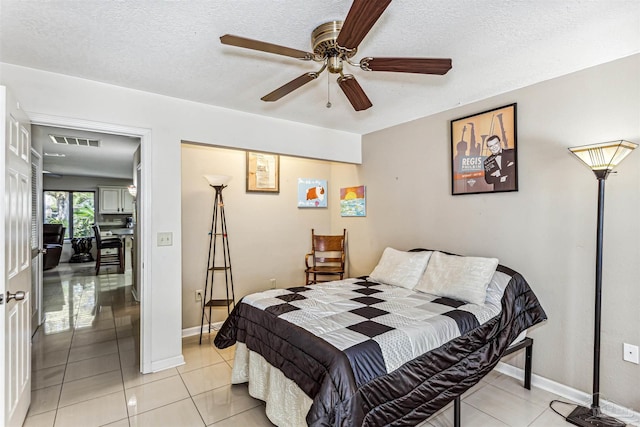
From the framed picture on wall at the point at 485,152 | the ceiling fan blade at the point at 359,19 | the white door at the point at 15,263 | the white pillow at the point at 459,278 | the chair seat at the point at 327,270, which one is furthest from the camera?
the chair seat at the point at 327,270

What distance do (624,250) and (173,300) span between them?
337cm

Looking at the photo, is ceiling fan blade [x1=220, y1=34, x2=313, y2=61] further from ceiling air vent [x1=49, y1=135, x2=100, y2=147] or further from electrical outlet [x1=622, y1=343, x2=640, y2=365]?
ceiling air vent [x1=49, y1=135, x2=100, y2=147]

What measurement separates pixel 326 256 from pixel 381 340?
270 centimetres

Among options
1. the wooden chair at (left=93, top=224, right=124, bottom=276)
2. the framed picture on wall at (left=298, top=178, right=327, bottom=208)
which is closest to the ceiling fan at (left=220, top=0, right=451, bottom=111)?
the framed picture on wall at (left=298, top=178, right=327, bottom=208)

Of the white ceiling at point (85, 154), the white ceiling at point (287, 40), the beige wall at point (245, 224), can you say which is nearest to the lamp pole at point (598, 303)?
the white ceiling at point (287, 40)

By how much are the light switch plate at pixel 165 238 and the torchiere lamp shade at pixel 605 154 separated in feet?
10.1

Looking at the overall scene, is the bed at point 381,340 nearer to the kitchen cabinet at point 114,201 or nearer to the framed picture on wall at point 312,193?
the framed picture on wall at point 312,193

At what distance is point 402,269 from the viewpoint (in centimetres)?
296

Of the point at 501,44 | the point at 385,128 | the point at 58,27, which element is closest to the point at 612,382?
the point at 501,44

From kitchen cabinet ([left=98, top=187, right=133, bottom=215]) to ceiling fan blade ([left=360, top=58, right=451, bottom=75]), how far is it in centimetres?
934

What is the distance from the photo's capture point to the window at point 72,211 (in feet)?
27.9

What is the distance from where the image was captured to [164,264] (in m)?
2.74

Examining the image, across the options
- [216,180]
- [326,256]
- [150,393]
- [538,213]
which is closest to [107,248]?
[216,180]

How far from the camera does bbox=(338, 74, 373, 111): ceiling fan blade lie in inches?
70.6
